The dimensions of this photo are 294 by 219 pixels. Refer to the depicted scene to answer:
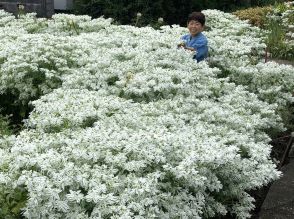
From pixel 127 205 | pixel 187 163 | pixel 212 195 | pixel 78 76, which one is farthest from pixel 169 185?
pixel 78 76

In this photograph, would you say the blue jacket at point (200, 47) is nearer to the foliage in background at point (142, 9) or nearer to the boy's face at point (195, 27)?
the boy's face at point (195, 27)

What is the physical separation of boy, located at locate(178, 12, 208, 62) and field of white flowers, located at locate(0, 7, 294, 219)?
0.18 meters

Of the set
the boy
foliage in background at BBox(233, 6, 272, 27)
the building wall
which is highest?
the boy

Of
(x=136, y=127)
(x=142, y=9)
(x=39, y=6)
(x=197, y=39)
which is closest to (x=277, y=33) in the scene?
(x=197, y=39)

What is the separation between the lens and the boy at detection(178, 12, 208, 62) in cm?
705

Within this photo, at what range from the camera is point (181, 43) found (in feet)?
23.3

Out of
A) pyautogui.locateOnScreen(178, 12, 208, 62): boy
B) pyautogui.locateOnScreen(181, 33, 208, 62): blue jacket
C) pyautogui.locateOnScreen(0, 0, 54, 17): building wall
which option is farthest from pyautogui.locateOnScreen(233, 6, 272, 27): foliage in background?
pyautogui.locateOnScreen(0, 0, 54, 17): building wall

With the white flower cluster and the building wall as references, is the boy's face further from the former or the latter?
the building wall

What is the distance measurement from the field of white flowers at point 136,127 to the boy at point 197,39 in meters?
0.18

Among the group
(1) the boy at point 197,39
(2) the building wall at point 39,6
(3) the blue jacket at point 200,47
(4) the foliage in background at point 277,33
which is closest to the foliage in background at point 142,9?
(2) the building wall at point 39,6

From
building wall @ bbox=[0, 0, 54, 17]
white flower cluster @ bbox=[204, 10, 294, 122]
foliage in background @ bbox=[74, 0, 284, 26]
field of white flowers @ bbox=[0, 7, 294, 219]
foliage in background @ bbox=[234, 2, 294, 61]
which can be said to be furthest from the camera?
building wall @ bbox=[0, 0, 54, 17]

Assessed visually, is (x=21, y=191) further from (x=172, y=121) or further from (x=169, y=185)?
(x=172, y=121)

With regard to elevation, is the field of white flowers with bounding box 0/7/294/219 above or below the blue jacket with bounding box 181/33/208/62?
below

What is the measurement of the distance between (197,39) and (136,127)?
3.12m
